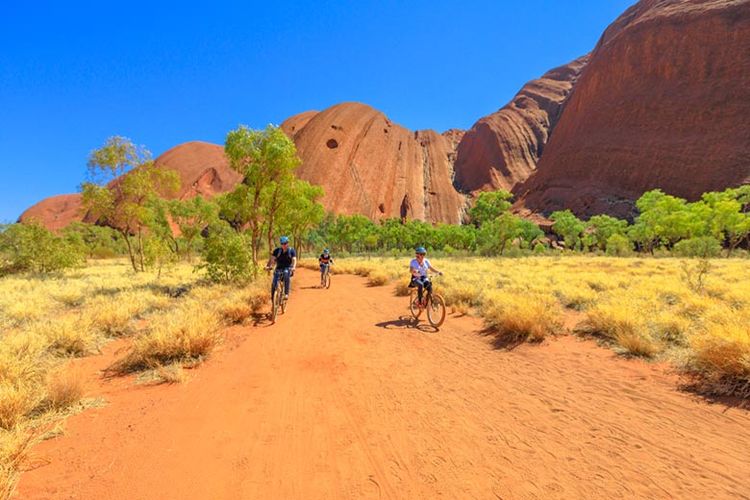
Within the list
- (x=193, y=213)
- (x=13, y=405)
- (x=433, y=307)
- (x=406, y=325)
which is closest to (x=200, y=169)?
(x=193, y=213)

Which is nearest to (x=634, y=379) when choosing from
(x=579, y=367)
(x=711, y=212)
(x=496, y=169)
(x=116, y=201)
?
(x=579, y=367)

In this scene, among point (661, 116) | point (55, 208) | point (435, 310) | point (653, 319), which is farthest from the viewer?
point (55, 208)

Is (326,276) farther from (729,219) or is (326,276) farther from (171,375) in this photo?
(729,219)

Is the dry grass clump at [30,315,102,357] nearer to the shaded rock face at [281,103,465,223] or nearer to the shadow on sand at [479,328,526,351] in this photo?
the shadow on sand at [479,328,526,351]

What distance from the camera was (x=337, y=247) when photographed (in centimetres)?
7294

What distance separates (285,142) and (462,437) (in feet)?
53.0

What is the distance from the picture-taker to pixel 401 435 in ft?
12.8

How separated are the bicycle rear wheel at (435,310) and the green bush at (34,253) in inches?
940

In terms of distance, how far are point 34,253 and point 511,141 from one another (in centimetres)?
12520

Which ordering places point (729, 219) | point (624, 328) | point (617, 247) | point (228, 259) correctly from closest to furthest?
point (624, 328) < point (228, 259) < point (729, 219) < point (617, 247)

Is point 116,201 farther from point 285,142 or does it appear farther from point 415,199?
point 415,199

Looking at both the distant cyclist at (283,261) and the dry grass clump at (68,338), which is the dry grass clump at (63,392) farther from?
the distant cyclist at (283,261)

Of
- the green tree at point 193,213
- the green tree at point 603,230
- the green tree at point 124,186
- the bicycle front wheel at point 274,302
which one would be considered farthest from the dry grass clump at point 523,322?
the green tree at point 603,230

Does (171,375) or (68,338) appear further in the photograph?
(68,338)
